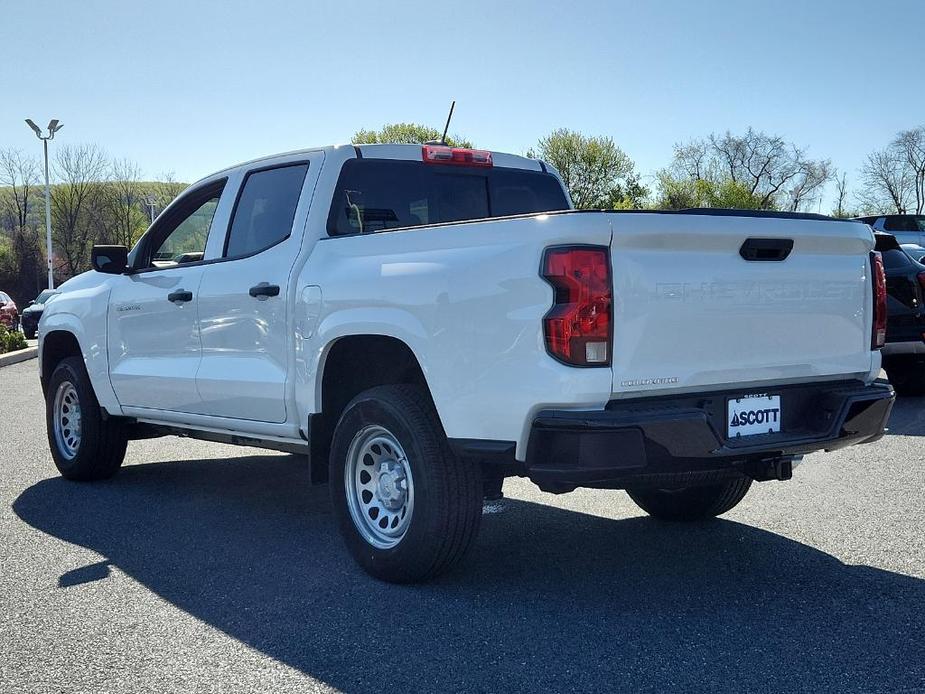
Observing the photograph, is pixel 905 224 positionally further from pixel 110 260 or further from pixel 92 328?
pixel 110 260

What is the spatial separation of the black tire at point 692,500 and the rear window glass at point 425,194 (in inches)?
72.1

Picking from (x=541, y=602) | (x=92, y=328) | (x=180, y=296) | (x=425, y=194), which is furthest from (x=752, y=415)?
(x=92, y=328)

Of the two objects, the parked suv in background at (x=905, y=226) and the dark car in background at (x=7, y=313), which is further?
the dark car in background at (x=7, y=313)

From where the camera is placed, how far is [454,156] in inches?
231

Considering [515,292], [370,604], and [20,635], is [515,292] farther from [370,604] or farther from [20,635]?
[20,635]

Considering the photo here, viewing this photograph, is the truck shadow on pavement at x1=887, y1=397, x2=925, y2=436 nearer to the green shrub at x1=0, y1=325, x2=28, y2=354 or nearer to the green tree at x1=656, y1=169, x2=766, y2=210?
the green shrub at x1=0, y1=325, x2=28, y2=354

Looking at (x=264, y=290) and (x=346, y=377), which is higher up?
(x=264, y=290)

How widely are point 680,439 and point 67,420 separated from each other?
5.16m

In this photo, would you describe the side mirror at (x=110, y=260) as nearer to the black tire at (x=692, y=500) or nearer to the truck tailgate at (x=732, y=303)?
the black tire at (x=692, y=500)

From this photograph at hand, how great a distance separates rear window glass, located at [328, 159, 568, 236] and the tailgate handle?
2.00m

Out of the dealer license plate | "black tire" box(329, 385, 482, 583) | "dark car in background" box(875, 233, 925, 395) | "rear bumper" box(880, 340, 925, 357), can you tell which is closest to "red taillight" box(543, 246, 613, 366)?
the dealer license plate

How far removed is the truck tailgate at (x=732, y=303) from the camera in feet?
12.7

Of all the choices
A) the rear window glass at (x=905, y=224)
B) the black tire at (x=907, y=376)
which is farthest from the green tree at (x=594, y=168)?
the black tire at (x=907, y=376)

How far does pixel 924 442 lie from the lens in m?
8.03
